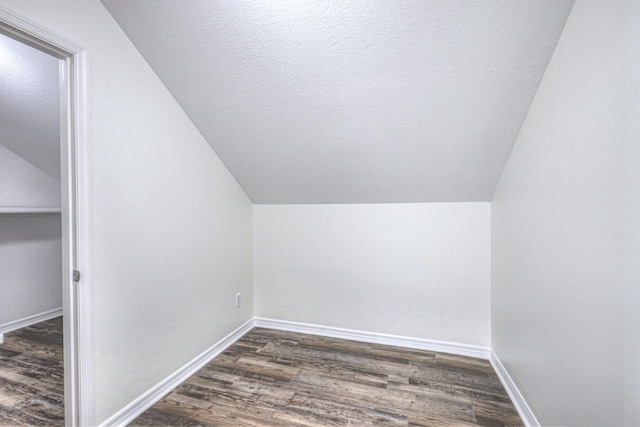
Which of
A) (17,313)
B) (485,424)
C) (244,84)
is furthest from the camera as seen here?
(17,313)

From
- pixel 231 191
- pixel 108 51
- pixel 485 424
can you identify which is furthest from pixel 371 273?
pixel 108 51

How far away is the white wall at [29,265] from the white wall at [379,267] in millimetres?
2170

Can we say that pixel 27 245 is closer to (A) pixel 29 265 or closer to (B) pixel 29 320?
(A) pixel 29 265

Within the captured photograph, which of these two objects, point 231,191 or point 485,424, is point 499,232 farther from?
point 231,191

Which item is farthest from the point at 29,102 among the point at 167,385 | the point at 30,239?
the point at 167,385

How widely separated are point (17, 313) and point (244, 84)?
313 cm

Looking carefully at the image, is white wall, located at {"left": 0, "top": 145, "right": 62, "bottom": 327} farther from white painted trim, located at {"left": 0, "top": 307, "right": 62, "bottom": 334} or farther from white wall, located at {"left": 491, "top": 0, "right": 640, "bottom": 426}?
white wall, located at {"left": 491, "top": 0, "right": 640, "bottom": 426}

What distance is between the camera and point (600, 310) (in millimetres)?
934

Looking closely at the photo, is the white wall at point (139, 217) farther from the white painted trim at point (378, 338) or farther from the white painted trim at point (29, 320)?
the white painted trim at point (29, 320)

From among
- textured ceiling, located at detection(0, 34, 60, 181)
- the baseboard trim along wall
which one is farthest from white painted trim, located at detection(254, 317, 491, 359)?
textured ceiling, located at detection(0, 34, 60, 181)

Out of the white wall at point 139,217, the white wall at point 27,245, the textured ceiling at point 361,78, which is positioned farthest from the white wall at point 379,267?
the white wall at point 27,245

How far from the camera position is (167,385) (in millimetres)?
1777

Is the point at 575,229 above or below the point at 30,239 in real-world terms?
above

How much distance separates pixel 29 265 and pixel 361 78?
3554 mm
